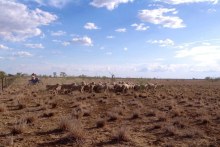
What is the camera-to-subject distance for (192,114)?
2030cm

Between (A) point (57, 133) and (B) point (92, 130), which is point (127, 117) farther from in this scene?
(A) point (57, 133)

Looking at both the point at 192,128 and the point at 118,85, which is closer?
the point at 192,128

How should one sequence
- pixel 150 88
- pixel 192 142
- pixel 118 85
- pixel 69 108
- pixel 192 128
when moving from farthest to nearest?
pixel 150 88
pixel 118 85
pixel 69 108
pixel 192 128
pixel 192 142

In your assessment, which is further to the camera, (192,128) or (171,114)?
(171,114)

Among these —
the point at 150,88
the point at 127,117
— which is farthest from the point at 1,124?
the point at 150,88

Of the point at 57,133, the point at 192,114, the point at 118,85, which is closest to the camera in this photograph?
the point at 57,133

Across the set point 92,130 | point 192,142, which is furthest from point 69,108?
point 192,142

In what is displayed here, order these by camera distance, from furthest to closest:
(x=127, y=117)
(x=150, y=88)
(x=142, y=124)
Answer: (x=150, y=88)
(x=127, y=117)
(x=142, y=124)

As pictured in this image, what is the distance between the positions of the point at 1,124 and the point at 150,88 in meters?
30.7

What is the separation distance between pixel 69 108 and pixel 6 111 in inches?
155

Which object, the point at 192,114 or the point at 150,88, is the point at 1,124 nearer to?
the point at 192,114

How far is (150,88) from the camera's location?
45.6 meters

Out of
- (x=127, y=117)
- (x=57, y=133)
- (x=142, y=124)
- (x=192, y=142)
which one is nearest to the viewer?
(x=192, y=142)

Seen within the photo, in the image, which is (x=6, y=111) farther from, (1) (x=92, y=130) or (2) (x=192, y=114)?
(2) (x=192, y=114)
